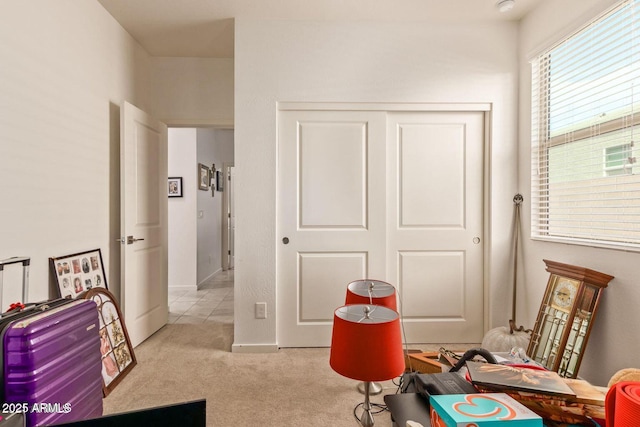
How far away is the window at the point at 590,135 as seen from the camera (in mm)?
1837

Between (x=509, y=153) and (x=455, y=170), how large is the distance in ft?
1.49

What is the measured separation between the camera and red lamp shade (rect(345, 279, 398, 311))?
180cm

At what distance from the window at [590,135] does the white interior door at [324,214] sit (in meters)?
1.23

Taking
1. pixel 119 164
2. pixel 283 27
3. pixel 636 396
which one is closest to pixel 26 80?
pixel 119 164

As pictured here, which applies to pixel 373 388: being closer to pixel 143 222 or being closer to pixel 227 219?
pixel 143 222

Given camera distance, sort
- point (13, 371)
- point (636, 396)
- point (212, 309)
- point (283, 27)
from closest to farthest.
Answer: point (636, 396) → point (13, 371) → point (283, 27) → point (212, 309)

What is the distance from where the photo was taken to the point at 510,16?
107 inches

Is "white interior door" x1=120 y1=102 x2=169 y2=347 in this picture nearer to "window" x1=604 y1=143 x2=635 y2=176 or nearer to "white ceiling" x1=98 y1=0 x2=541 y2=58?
"white ceiling" x1=98 y1=0 x2=541 y2=58

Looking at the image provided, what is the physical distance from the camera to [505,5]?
97.3 inches

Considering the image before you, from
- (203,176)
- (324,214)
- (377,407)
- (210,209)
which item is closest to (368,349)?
(377,407)

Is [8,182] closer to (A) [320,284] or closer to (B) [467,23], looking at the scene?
(A) [320,284]

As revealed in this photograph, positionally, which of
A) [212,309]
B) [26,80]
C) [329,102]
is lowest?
[212,309]

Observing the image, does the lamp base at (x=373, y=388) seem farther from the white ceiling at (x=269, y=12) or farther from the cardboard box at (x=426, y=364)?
the white ceiling at (x=269, y=12)

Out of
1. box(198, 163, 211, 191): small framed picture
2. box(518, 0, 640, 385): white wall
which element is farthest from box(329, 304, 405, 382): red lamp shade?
box(198, 163, 211, 191): small framed picture
